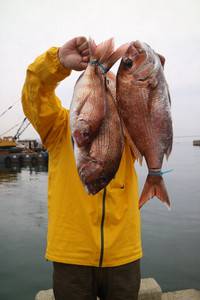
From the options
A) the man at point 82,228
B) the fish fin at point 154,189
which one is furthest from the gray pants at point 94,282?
the fish fin at point 154,189

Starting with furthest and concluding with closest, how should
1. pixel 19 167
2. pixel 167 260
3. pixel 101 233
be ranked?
1. pixel 19 167
2. pixel 167 260
3. pixel 101 233

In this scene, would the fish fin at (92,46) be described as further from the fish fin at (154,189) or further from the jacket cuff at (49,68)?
the fish fin at (154,189)

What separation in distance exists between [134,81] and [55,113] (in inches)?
33.5

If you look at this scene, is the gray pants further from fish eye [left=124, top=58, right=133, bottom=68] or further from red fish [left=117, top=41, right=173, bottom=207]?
fish eye [left=124, top=58, right=133, bottom=68]

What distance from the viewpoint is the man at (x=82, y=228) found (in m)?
2.28

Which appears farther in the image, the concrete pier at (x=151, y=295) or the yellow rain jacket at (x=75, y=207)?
the concrete pier at (x=151, y=295)

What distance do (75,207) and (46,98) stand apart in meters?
0.81

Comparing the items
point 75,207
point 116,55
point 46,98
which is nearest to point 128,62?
point 116,55

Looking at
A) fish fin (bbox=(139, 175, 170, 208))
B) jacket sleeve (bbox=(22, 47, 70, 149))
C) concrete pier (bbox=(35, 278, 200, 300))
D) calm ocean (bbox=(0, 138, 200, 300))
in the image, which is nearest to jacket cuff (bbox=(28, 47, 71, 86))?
jacket sleeve (bbox=(22, 47, 70, 149))

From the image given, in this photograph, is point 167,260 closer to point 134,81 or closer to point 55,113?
point 55,113

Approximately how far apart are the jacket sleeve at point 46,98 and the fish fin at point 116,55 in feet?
1.32

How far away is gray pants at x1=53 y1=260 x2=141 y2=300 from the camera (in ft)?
7.50

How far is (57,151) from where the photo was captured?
2.50 metres

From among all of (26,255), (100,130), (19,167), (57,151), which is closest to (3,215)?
(26,255)
